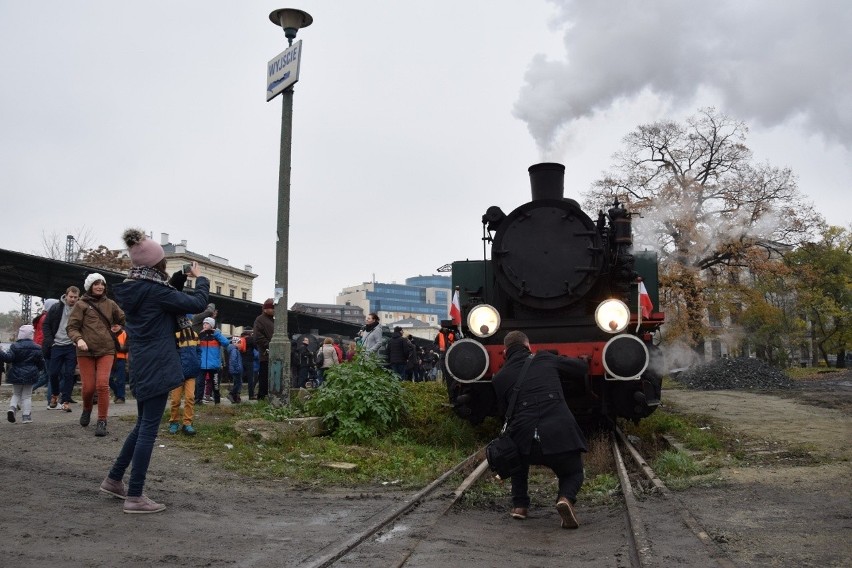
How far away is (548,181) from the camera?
909cm

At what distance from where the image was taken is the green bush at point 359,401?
8.58 meters

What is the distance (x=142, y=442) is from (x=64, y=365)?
4987mm

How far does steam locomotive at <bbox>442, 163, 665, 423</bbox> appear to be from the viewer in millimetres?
7594

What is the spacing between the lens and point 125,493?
5094 mm

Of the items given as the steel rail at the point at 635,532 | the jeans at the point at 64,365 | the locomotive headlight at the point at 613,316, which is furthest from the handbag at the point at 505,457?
the jeans at the point at 64,365

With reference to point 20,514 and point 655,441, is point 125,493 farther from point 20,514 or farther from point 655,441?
point 655,441

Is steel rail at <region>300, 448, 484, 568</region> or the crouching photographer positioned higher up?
the crouching photographer

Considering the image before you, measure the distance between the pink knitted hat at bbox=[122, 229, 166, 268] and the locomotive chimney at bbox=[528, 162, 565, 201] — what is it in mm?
5148

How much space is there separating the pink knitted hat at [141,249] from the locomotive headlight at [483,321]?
3.64 m

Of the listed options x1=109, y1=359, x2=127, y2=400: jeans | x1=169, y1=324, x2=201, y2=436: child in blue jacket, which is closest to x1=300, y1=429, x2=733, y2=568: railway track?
x1=169, y1=324, x2=201, y2=436: child in blue jacket

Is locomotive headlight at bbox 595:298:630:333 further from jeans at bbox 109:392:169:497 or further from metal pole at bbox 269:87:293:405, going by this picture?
jeans at bbox 109:392:169:497

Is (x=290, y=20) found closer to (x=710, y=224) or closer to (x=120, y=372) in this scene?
(x=120, y=372)

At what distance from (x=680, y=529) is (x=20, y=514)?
3.85 m

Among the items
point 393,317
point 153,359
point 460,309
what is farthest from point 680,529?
point 393,317
